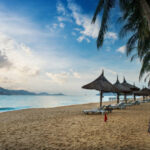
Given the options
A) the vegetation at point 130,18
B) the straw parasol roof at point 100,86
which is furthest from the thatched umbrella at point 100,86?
the vegetation at point 130,18

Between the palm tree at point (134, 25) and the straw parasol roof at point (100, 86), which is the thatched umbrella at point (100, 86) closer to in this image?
the straw parasol roof at point (100, 86)

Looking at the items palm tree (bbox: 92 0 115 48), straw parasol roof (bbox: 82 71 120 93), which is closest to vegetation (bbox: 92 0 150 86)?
palm tree (bbox: 92 0 115 48)

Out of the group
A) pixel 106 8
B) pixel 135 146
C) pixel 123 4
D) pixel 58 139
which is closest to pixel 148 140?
pixel 135 146

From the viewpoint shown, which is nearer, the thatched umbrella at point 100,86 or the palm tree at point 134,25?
the palm tree at point 134,25

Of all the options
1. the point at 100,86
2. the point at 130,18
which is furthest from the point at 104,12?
the point at 100,86

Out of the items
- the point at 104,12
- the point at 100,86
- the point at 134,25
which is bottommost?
the point at 100,86

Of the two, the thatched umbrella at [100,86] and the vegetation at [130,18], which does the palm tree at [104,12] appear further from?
the thatched umbrella at [100,86]

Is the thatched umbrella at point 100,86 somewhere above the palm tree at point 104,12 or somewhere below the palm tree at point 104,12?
below

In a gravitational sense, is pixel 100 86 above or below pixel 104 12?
below

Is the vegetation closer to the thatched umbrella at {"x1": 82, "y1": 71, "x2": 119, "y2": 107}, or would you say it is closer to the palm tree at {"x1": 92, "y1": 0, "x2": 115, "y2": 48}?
the palm tree at {"x1": 92, "y1": 0, "x2": 115, "y2": 48}

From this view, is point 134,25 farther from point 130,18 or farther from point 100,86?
point 100,86

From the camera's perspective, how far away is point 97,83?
1029cm

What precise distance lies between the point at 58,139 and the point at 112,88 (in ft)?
24.2

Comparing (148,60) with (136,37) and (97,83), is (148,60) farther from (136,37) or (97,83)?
(97,83)
